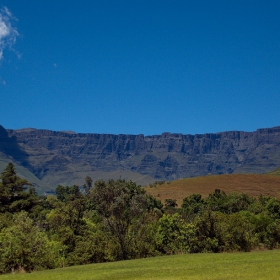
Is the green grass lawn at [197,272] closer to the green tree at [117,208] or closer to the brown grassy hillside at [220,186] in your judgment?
the green tree at [117,208]

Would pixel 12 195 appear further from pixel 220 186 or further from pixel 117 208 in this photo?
pixel 220 186

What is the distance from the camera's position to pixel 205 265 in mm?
26500

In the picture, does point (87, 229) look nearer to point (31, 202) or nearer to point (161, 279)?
point (161, 279)

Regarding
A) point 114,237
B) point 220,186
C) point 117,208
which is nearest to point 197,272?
point 117,208

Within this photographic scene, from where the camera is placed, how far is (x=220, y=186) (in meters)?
124

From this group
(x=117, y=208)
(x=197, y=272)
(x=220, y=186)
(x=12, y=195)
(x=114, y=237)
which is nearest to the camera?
(x=197, y=272)

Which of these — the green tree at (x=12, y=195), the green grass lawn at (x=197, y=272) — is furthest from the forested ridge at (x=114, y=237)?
the green tree at (x=12, y=195)

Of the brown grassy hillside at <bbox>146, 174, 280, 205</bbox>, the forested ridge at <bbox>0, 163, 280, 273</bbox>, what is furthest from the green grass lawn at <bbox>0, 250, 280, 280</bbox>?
the brown grassy hillside at <bbox>146, 174, 280, 205</bbox>

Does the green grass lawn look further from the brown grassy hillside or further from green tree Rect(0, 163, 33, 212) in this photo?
the brown grassy hillside

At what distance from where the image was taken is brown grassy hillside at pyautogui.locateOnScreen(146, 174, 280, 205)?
116m

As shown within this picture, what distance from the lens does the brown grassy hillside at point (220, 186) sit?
115812 mm

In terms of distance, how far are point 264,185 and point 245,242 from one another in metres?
88.0

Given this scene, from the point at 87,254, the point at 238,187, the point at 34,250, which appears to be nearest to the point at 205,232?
the point at 87,254

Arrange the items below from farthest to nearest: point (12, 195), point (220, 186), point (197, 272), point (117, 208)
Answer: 1. point (220, 186)
2. point (12, 195)
3. point (117, 208)
4. point (197, 272)
